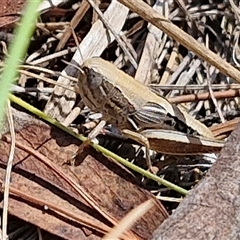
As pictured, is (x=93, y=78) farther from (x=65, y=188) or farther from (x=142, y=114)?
(x=65, y=188)

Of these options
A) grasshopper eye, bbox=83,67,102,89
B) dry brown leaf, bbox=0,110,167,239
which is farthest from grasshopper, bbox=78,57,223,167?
dry brown leaf, bbox=0,110,167,239

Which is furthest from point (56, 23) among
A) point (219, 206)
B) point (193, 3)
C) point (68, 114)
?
point (219, 206)

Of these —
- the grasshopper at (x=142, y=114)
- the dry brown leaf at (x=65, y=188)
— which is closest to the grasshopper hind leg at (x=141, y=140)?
the grasshopper at (x=142, y=114)

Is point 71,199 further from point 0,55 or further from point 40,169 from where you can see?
point 0,55

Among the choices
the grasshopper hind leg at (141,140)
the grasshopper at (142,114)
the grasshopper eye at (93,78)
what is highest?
the grasshopper eye at (93,78)

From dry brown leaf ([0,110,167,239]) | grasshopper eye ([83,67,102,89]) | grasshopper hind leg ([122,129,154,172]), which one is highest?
grasshopper eye ([83,67,102,89])

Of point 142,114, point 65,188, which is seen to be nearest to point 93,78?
point 142,114

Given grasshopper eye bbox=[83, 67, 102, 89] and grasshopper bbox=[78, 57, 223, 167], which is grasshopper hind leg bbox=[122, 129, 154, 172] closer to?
grasshopper bbox=[78, 57, 223, 167]

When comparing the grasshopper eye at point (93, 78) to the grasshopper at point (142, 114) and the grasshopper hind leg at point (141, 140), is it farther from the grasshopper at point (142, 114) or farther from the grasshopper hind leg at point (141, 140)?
the grasshopper hind leg at point (141, 140)

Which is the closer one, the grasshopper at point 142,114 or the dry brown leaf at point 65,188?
the dry brown leaf at point 65,188
